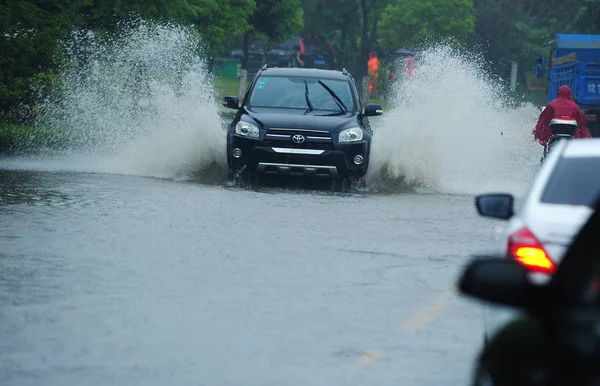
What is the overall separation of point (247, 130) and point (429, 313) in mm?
11358

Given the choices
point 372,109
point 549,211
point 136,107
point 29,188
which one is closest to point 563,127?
point 372,109

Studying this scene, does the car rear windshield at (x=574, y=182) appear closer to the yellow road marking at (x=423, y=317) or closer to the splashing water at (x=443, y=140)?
the yellow road marking at (x=423, y=317)

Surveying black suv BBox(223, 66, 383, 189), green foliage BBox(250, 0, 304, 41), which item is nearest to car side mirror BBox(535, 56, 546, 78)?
black suv BBox(223, 66, 383, 189)

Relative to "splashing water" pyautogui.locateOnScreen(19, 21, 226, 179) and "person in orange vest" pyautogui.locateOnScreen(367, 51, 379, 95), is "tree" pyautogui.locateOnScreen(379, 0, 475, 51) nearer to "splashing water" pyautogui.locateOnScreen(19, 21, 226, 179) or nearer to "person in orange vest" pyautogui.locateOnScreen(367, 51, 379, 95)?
"person in orange vest" pyautogui.locateOnScreen(367, 51, 379, 95)

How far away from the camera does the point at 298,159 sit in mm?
21000

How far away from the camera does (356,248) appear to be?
13.9 m

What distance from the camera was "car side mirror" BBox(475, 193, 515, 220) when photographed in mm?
7320

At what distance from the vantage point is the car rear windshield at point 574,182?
6.96m

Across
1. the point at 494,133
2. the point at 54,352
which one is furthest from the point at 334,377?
the point at 494,133

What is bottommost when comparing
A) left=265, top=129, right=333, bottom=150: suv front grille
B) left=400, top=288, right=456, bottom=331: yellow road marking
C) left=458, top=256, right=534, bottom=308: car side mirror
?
left=265, top=129, right=333, bottom=150: suv front grille

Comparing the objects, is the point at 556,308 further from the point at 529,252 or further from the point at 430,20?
the point at 430,20

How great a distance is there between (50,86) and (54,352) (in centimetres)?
2157

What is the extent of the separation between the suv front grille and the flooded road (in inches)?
88.7

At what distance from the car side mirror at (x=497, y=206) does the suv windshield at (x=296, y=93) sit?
1476cm
